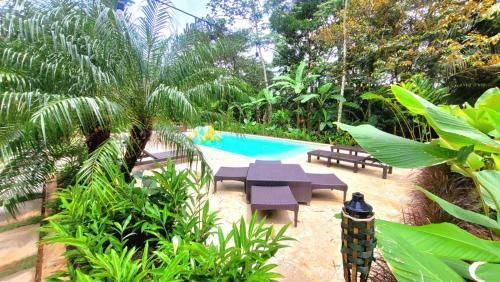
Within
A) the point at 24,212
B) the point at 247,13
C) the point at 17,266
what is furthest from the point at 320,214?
the point at 247,13

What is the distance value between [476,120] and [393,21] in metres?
11.8

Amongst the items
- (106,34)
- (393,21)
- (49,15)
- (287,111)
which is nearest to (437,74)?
(393,21)

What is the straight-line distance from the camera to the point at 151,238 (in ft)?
7.60

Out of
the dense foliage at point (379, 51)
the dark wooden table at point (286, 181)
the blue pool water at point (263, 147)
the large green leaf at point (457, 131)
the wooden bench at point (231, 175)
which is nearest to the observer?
the large green leaf at point (457, 131)

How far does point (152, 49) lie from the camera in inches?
149

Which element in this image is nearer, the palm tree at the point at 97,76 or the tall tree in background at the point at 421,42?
the palm tree at the point at 97,76

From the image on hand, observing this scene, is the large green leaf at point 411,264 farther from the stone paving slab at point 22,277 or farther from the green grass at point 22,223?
the green grass at point 22,223

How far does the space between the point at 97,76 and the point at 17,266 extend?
7.94 feet

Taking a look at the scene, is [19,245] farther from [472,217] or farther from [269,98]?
[269,98]

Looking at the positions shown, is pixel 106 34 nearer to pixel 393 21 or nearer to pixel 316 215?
pixel 316 215

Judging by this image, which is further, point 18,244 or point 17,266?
point 18,244

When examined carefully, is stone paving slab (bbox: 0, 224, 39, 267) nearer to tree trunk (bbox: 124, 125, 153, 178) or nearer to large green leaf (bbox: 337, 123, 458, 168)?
tree trunk (bbox: 124, 125, 153, 178)

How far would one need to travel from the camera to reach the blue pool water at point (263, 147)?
1057 cm

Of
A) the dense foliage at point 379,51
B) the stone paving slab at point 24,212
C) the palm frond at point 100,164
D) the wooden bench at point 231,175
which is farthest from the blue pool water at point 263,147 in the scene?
the palm frond at point 100,164
